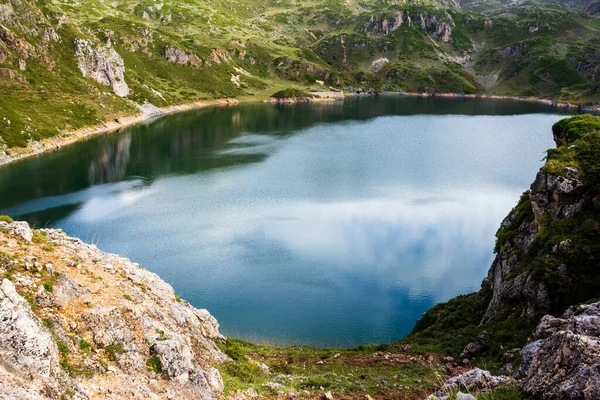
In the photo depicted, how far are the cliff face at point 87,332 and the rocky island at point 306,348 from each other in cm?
5

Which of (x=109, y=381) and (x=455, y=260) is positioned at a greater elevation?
(x=109, y=381)

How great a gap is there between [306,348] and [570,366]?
2067cm

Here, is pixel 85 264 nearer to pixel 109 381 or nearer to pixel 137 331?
pixel 137 331

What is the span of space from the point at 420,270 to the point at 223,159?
208 feet

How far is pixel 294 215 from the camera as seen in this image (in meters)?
60.5

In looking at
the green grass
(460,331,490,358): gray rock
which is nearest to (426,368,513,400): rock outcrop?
the green grass

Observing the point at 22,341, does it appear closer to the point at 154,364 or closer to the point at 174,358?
the point at 154,364

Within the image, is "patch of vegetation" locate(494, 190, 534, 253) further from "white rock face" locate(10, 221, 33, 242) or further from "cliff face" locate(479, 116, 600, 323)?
"white rock face" locate(10, 221, 33, 242)

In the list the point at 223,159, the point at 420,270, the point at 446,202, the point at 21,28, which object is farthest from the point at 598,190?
the point at 21,28

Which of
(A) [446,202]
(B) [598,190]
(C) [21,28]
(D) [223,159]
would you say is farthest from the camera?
(C) [21,28]

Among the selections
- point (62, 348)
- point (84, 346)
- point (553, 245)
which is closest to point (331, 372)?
point (84, 346)

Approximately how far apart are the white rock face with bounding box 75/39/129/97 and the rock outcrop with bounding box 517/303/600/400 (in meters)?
163

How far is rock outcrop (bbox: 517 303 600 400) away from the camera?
11.0 metres

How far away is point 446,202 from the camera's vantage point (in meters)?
66.8
